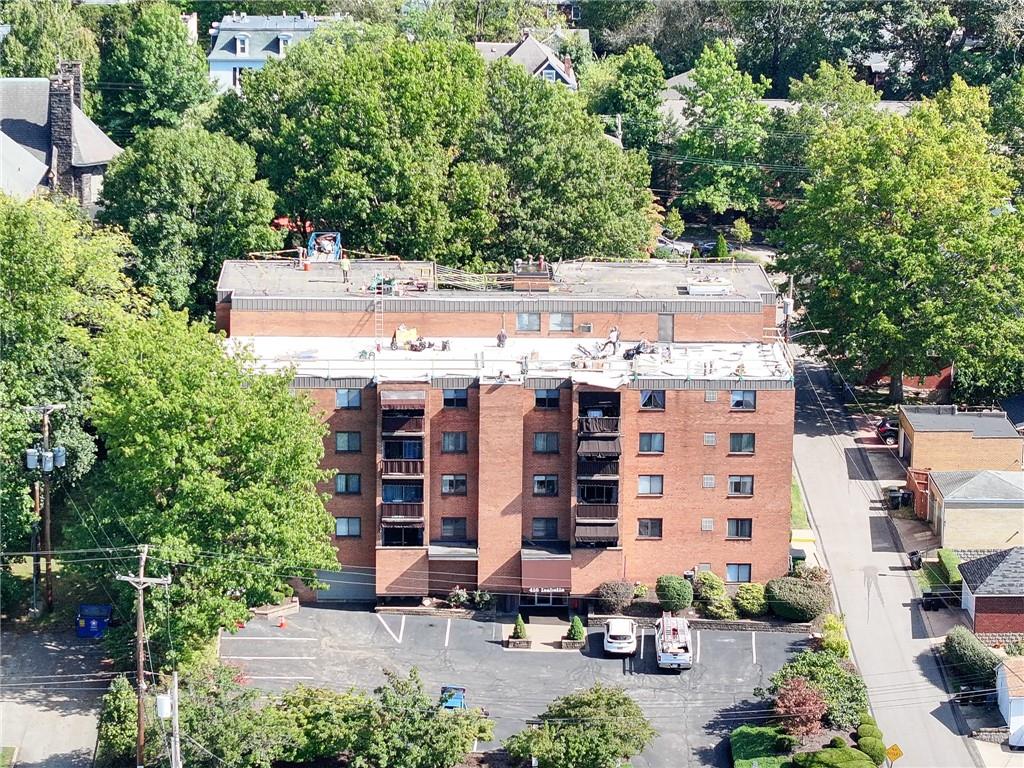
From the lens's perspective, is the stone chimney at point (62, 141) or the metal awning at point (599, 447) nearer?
the metal awning at point (599, 447)

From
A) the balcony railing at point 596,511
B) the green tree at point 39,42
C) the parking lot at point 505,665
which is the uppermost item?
the green tree at point 39,42

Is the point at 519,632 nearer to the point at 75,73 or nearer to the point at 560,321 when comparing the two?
the point at 560,321

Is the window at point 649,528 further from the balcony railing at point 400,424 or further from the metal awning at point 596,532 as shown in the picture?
the balcony railing at point 400,424

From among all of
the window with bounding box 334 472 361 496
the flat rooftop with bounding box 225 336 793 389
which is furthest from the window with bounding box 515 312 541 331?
the window with bounding box 334 472 361 496

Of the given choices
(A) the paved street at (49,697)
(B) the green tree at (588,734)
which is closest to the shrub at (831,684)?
(B) the green tree at (588,734)

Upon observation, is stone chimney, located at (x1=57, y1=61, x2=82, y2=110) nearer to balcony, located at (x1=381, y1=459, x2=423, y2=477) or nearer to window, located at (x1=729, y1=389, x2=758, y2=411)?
balcony, located at (x1=381, y1=459, x2=423, y2=477)

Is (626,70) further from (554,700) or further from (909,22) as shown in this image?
(554,700)

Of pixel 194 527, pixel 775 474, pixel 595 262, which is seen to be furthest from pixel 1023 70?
pixel 194 527
